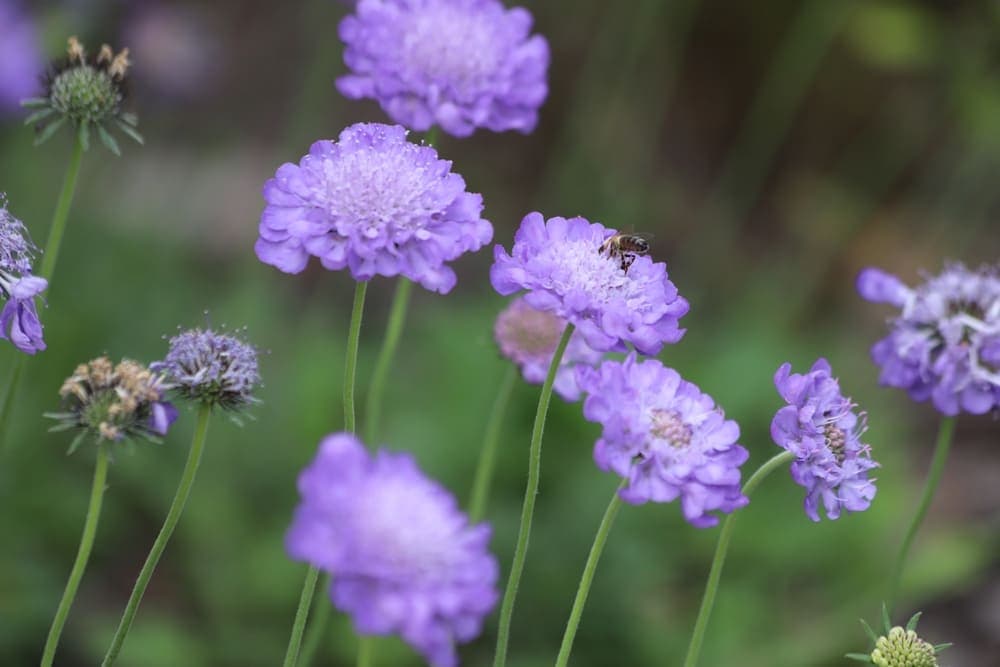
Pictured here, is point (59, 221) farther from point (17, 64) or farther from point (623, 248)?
point (17, 64)

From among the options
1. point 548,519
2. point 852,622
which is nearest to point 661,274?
point 548,519

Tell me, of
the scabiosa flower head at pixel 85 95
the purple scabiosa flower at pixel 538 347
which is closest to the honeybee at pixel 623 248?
the purple scabiosa flower at pixel 538 347

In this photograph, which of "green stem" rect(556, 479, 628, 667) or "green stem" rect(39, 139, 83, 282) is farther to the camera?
"green stem" rect(39, 139, 83, 282)

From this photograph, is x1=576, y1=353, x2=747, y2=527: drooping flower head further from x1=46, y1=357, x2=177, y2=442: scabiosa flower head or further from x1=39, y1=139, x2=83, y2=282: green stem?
x1=39, y1=139, x2=83, y2=282: green stem

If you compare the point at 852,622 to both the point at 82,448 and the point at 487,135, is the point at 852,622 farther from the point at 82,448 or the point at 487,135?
the point at 487,135

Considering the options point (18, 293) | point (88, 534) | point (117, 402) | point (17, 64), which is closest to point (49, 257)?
point (18, 293)

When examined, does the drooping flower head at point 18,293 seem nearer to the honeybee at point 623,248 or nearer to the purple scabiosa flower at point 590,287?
the purple scabiosa flower at point 590,287

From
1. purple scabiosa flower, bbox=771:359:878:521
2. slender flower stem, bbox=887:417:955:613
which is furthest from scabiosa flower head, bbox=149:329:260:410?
slender flower stem, bbox=887:417:955:613
